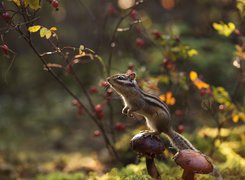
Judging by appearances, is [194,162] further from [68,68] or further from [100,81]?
[100,81]

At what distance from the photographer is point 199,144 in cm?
648

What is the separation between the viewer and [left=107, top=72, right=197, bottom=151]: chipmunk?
4.14 meters

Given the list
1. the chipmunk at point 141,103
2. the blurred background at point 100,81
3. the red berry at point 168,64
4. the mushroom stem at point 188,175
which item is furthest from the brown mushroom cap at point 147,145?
the red berry at point 168,64

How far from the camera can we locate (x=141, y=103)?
420 cm

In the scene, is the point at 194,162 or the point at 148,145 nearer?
the point at 194,162

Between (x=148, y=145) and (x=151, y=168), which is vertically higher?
(x=148, y=145)

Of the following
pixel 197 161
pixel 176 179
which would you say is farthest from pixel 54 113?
pixel 197 161

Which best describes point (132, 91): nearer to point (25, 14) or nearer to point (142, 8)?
point (25, 14)

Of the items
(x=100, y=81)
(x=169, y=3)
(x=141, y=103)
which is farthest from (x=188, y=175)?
(x=169, y=3)

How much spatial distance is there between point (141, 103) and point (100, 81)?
99.9 inches

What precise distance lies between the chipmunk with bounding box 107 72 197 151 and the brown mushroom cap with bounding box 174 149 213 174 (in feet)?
1.44

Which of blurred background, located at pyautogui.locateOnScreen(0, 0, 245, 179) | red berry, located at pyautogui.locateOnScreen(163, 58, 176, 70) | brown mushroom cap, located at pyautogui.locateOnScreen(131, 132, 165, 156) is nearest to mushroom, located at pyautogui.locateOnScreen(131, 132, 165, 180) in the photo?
brown mushroom cap, located at pyautogui.locateOnScreen(131, 132, 165, 156)

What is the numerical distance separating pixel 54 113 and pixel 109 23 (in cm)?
345

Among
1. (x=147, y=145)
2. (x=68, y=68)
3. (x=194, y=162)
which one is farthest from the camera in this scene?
(x=68, y=68)
